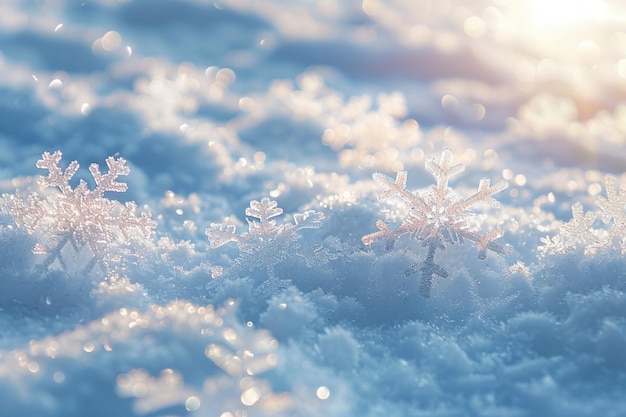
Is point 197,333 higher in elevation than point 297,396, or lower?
higher

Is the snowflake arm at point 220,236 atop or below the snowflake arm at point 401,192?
below

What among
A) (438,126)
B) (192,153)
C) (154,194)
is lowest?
(154,194)

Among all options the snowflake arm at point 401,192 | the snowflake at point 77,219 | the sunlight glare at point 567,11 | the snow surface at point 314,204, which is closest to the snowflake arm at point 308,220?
the snow surface at point 314,204

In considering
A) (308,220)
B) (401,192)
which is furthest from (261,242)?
(401,192)

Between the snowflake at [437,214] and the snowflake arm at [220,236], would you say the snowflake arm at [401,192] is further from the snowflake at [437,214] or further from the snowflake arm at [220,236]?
the snowflake arm at [220,236]

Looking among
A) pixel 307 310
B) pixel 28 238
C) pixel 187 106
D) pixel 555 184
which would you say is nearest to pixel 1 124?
pixel 187 106

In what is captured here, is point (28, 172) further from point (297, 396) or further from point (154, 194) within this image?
point (297, 396)
